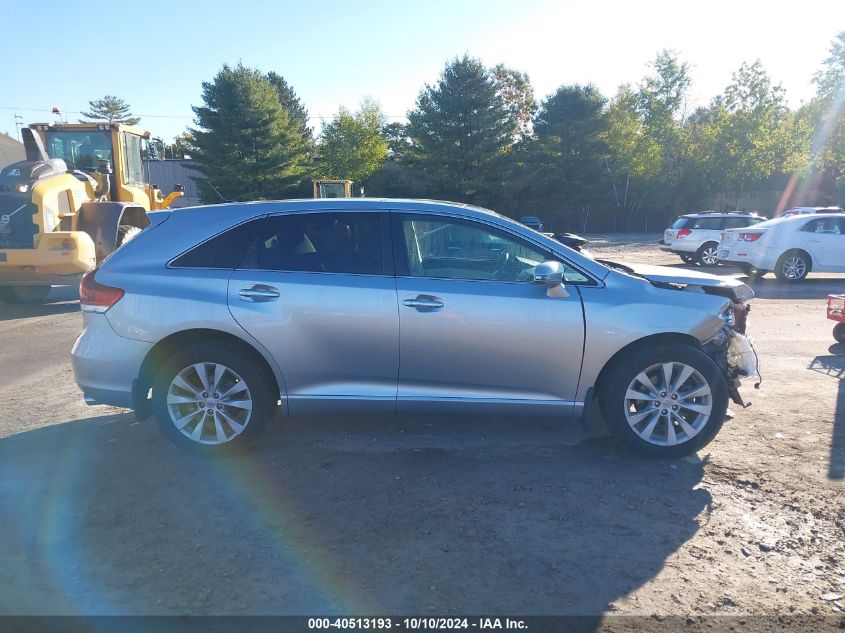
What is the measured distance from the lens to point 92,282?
15.3 feet

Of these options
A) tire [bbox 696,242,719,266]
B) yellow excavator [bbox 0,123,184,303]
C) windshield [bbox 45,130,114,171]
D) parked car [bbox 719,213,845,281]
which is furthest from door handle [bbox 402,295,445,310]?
tire [bbox 696,242,719,266]

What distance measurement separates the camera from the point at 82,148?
44.0ft

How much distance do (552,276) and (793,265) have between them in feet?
41.5

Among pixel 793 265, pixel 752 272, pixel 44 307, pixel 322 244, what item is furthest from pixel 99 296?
pixel 752 272

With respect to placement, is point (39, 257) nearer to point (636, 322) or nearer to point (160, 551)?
point (160, 551)

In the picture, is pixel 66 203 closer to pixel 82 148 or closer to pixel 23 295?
pixel 23 295

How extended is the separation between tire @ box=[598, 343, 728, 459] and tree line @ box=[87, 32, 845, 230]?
3377cm

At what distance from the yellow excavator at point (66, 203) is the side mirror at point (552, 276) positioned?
6809mm

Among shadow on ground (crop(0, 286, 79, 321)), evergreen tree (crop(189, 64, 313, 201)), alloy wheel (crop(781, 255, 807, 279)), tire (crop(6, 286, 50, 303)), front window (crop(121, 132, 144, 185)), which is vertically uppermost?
evergreen tree (crop(189, 64, 313, 201))

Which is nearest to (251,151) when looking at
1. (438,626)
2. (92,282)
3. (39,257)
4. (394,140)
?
(394,140)

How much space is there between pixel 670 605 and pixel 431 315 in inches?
89.0

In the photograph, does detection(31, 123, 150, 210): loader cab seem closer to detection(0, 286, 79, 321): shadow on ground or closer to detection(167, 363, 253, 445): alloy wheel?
detection(0, 286, 79, 321): shadow on ground

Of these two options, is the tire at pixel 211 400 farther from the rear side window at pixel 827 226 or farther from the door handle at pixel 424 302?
the rear side window at pixel 827 226

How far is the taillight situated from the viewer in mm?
4570
